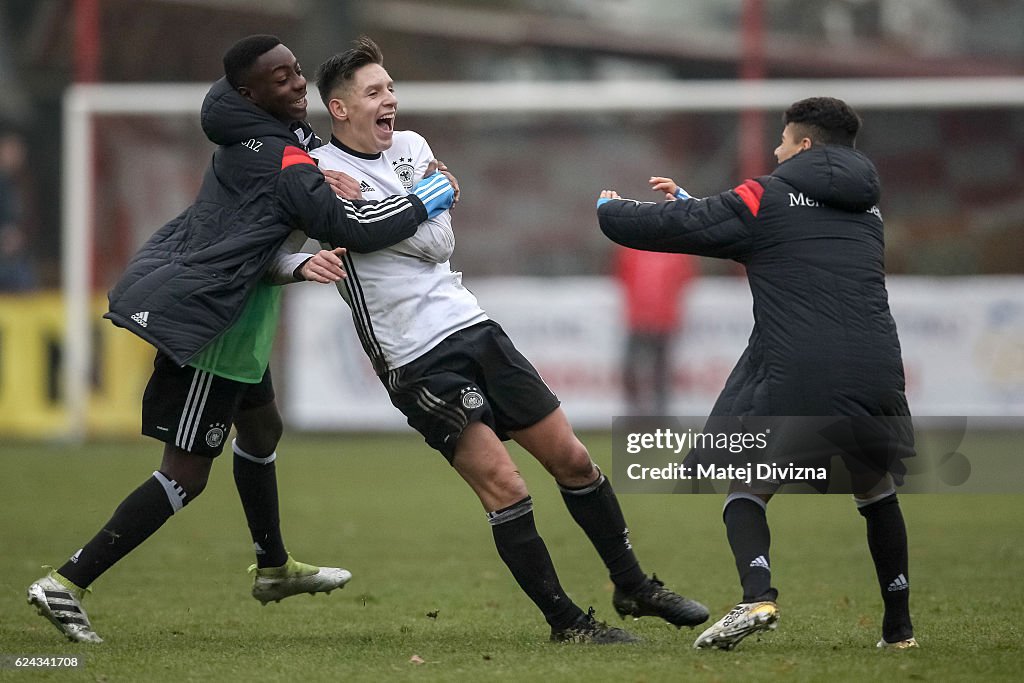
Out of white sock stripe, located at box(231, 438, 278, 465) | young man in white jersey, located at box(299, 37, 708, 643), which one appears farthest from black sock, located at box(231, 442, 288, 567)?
young man in white jersey, located at box(299, 37, 708, 643)

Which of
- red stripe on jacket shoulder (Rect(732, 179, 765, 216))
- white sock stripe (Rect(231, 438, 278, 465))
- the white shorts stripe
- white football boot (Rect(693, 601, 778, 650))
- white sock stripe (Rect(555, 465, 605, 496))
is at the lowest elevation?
white football boot (Rect(693, 601, 778, 650))

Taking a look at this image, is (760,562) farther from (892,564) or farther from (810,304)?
(810,304)

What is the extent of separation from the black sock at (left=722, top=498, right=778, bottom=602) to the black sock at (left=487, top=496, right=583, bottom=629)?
2.23 ft

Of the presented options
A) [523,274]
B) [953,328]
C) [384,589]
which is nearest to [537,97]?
[523,274]

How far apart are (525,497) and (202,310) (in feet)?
4.54

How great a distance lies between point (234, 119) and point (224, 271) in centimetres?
58

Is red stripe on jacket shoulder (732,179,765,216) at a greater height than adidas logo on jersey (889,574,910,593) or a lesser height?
greater

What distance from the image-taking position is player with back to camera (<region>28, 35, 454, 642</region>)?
5664mm

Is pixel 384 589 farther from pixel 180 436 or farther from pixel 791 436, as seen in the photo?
pixel 791 436

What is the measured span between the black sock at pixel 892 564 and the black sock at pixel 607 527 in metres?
0.92

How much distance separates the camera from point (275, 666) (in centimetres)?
529

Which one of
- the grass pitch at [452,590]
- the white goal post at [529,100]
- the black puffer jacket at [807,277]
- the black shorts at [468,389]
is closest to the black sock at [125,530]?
the grass pitch at [452,590]

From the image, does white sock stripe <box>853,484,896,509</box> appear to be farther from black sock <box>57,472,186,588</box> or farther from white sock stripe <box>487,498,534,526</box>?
black sock <box>57,472,186,588</box>

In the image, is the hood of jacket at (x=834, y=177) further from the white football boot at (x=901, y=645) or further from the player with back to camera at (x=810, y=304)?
the white football boot at (x=901, y=645)
